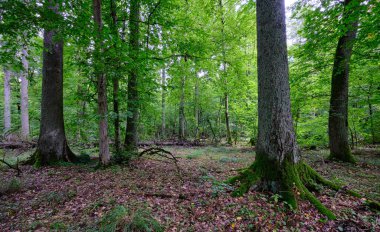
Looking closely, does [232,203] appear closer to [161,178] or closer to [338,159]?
[161,178]

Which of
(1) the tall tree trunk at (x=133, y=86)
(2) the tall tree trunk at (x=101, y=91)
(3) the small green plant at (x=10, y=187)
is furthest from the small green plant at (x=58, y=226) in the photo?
(1) the tall tree trunk at (x=133, y=86)

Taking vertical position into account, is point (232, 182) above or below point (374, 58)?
below

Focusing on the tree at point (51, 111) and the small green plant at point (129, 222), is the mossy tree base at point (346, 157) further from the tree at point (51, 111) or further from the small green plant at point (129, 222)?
the tree at point (51, 111)

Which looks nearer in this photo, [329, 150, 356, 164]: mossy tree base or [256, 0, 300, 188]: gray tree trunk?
[256, 0, 300, 188]: gray tree trunk

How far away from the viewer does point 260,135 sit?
4.20m

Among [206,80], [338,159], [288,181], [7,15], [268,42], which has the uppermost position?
[206,80]

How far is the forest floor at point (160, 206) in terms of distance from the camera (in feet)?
10.1

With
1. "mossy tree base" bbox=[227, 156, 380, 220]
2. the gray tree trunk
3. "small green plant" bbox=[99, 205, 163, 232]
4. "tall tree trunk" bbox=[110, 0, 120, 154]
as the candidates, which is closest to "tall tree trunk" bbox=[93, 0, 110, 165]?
"tall tree trunk" bbox=[110, 0, 120, 154]

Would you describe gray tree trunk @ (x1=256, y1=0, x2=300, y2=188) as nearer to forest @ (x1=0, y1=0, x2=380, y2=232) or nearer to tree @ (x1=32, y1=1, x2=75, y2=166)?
forest @ (x1=0, y1=0, x2=380, y2=232)

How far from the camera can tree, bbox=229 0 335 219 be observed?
392cm

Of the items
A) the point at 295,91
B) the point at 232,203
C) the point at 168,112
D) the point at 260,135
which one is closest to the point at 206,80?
the point at 295,91

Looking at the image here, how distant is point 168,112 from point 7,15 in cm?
2042

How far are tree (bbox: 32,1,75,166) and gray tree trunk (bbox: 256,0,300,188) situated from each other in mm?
7207

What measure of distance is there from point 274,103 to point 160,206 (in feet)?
10.5
